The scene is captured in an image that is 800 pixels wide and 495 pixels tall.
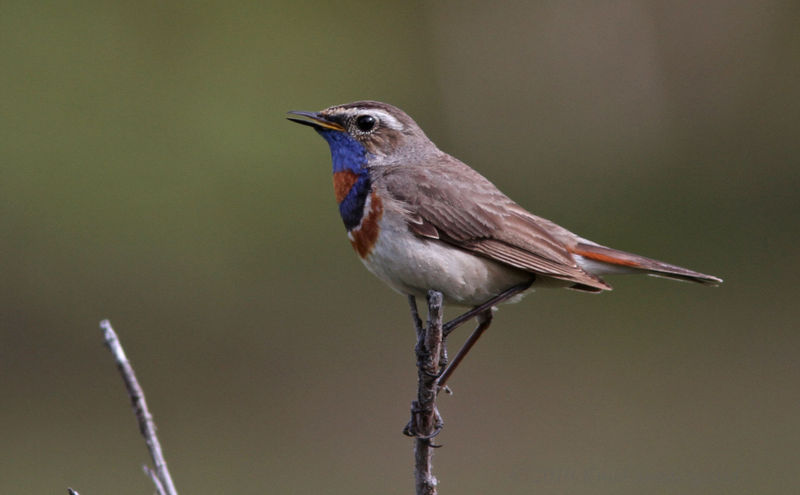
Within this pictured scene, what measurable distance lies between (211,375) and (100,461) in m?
1.50

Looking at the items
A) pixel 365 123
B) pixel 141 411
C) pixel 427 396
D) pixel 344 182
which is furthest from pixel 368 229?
pixel 141 411

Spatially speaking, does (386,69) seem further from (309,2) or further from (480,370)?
(480,370)

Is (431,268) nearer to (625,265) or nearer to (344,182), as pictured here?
(344,182)

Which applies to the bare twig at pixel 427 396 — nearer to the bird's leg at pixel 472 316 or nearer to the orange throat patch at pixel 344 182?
the bird's leg at pixel 472 316

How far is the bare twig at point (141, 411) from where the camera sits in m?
3.41

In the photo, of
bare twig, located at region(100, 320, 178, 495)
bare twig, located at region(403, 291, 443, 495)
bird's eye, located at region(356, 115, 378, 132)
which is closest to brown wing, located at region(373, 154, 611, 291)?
bird's eye, located at region(356, 115, 378, 132)

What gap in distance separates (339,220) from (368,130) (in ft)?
20.4

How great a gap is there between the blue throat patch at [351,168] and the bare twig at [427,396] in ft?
3.34

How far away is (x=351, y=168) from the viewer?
18.7 ft

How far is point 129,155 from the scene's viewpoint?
12.3 meters

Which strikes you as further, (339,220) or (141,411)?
(339,220)

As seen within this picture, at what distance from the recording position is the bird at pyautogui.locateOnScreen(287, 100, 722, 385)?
17.1 ft

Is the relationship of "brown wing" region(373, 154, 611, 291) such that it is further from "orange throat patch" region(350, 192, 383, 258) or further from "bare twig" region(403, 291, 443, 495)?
"bare twig" region(403, 291, 443, 495)

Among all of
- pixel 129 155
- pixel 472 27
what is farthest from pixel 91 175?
pixel 472 27
